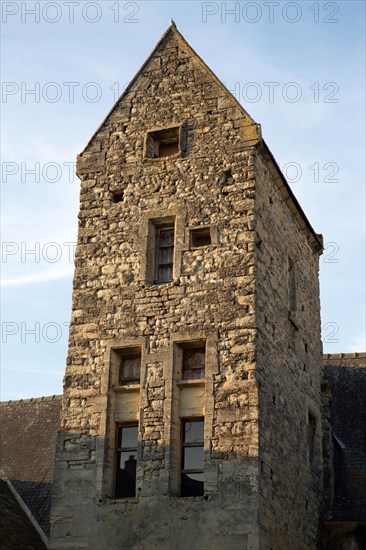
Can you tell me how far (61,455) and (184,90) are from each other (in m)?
6.78

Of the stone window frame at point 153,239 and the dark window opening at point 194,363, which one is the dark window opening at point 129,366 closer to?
the dark window opening at point 194,363

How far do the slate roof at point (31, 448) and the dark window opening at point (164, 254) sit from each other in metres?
5.39

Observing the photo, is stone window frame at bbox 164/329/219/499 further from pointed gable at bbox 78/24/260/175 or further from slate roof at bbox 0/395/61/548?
slate roof at bbox 0/395/61/548

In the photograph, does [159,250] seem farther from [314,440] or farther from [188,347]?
[314,440]

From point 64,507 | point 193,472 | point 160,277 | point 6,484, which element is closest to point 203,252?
point 160,277

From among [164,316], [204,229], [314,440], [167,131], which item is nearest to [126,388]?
[164,316]

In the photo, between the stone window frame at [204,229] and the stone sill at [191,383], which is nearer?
the stone sill at [191,383]

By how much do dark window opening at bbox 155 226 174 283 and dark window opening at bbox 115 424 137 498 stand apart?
2559mm

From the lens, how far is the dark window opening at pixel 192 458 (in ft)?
39.9

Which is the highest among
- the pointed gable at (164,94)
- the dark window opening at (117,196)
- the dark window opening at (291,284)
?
the pointed gable at (164,94)

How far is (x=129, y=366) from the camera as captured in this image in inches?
526

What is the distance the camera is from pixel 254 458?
11742 millimetres

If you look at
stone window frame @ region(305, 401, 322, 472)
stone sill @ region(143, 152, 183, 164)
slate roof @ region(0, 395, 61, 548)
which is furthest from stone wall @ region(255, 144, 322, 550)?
slate roof @ region(0, 395, 61, 548)

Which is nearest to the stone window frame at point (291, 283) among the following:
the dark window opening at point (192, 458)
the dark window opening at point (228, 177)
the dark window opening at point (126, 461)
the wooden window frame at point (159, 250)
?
the dark window opening at point (228, 177)
